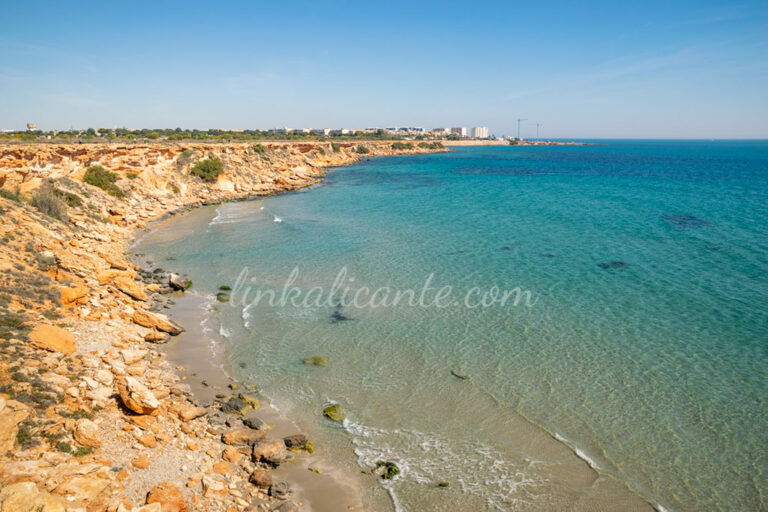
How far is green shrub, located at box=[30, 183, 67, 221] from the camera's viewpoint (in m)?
29.2

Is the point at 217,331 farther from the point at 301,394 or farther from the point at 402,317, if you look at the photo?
the point at 402,317

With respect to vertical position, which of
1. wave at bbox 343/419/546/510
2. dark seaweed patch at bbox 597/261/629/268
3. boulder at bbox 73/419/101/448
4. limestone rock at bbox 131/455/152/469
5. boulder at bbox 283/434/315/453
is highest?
dark seaweed patch at bbox 597/261/629/268

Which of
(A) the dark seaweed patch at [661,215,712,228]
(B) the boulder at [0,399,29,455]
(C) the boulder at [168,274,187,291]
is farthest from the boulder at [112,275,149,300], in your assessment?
(A) the dark seaweed patch at [661,215,712,228]

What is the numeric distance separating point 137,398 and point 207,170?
171ft

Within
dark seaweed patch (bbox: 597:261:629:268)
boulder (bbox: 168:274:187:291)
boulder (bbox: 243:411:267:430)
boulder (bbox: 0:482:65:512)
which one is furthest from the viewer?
dark seaweed patch (bbox: 597:261:629:268)

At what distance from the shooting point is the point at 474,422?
518 inches

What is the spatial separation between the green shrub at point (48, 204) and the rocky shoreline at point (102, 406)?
2428mm

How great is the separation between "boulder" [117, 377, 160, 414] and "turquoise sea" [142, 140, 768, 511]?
13.0ft

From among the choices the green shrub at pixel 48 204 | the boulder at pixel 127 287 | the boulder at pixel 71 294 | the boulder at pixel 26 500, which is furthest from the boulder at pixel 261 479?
the green shrub at pixel 48 204

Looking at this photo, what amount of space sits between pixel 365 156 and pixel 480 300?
12043 cm

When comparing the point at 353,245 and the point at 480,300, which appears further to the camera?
the point at 353,245

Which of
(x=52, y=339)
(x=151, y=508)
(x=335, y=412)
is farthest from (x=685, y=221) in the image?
(x=52, y=339)

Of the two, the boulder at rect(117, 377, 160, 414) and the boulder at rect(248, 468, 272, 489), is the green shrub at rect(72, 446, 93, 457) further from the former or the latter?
the boulder at rect(248, 468, 272, 489)

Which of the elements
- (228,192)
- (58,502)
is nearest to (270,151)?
(228,192)
